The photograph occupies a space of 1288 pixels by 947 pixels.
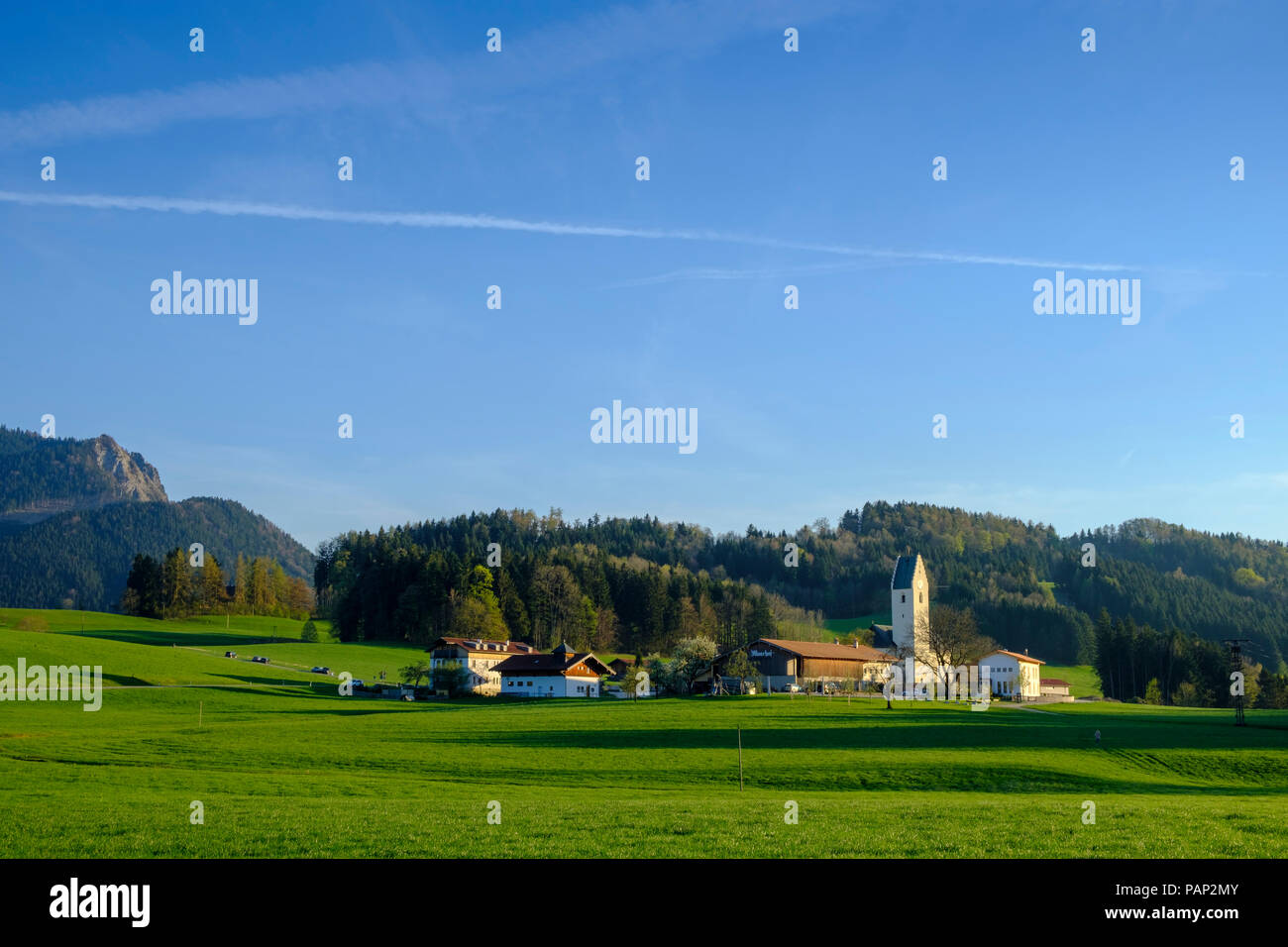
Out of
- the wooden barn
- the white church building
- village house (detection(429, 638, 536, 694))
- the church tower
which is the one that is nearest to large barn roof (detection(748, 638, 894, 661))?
the wooden barn

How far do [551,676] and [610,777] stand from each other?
256ft

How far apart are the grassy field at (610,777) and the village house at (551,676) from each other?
2331 centimetres

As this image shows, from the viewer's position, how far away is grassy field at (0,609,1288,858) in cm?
2142

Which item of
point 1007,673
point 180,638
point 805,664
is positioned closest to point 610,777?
point 805,664

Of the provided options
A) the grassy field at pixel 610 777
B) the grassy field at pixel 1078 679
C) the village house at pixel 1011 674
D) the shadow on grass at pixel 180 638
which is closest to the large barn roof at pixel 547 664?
the grassy field at pixel 610 777

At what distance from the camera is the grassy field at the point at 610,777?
843 inches

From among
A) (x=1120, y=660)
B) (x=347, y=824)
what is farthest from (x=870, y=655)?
(x=347, y=824)

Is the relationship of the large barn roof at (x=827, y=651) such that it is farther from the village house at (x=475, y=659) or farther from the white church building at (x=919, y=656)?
the village house at (x=475, y=659)

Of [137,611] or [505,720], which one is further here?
[137,611]

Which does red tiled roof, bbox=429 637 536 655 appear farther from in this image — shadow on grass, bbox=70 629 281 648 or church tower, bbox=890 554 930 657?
church tower, bbox=890 554 930 657

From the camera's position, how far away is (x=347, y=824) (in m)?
24.6
